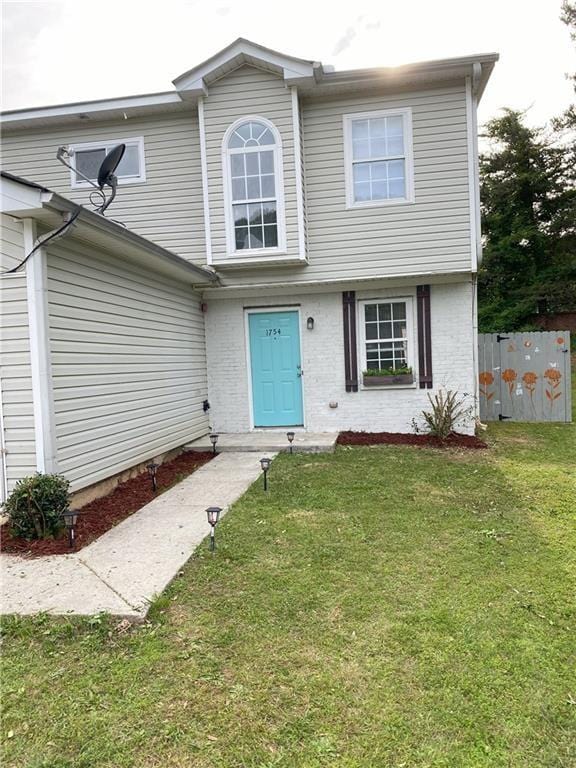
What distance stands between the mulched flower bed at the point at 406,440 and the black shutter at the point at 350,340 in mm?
806

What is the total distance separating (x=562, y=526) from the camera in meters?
4.06

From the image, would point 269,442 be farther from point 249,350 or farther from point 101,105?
point 101,105

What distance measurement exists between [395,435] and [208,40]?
7.09 metres

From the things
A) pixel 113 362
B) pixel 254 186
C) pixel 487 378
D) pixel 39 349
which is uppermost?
pixel 254 186

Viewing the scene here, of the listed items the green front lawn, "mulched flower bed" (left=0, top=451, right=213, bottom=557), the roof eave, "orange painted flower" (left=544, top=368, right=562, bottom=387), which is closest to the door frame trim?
"mulched flower bed" (left=0, top=451, right=213, bottom=557)

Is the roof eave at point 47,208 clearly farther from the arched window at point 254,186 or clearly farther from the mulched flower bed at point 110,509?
the mulched flower bed at point 110,509

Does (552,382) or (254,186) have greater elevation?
(254,186)

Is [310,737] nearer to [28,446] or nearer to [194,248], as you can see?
[28,446]

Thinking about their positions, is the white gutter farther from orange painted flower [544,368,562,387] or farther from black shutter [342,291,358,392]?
orange painted flower [544,368,562,387]

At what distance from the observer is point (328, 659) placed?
2.40 meters

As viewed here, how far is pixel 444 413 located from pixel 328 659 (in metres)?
5.68

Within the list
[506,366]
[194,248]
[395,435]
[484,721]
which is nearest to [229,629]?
[484,721]

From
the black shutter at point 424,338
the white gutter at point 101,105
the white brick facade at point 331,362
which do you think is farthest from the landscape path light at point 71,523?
the white gutter at point 101,105

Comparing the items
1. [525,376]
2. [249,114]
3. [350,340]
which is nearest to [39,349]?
[350,340]
